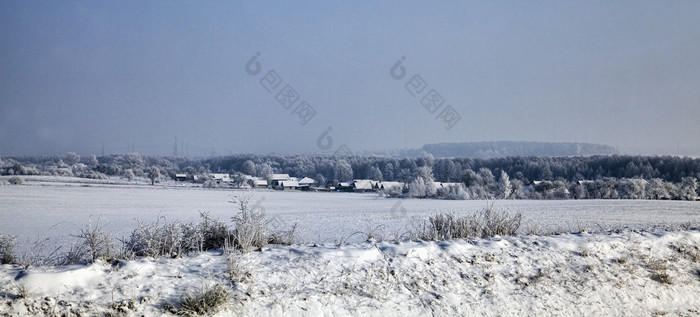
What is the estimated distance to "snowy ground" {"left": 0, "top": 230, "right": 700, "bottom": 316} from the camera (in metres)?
4.62

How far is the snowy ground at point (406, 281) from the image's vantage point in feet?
15.2

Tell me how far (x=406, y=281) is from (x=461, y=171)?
221 ft

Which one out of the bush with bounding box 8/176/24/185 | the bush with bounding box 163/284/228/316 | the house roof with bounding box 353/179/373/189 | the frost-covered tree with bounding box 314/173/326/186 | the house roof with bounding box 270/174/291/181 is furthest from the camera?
the frost-covered tree with bounding box 314/173/326/186

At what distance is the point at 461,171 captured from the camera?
2788 inches

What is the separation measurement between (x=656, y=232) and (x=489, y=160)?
71348 millimetres

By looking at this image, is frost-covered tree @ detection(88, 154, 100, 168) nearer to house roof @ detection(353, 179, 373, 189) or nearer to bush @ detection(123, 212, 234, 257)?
house roof @ detection(353, 179, 373, 189)

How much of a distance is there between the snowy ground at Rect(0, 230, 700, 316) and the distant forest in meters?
35.8

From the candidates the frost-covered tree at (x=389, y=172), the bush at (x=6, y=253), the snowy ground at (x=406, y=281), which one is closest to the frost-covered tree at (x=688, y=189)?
the snowy ground at (x=406, y=281)

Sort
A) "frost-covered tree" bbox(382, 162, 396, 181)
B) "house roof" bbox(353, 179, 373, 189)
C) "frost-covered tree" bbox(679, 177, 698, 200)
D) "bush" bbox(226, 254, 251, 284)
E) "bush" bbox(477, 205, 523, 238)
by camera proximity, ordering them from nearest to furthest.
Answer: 1. "bush" bbox(226, 254, 251, 284)
2. "bush" bbox(477, 205, 523, 238)
3. "frost-covered tree" bbox(679, 177, 698, 200)
4. "house roof" bbox(353, 179, 373, 189)
5. "frost-covered tree" bbox(382, 162, 396, 181)

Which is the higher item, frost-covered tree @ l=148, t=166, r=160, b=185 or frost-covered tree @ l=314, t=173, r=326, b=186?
frost-covered tree @ l=148, t=166, r=160, b=185

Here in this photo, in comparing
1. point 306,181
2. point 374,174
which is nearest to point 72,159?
point 306,181

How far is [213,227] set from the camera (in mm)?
7121

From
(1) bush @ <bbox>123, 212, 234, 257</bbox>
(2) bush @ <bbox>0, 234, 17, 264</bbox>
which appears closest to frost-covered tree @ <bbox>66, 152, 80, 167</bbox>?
(2) bush @ <bbox>0, 234, 17, 264</bbox>

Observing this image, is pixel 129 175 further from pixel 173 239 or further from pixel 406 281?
pixel 406 281
